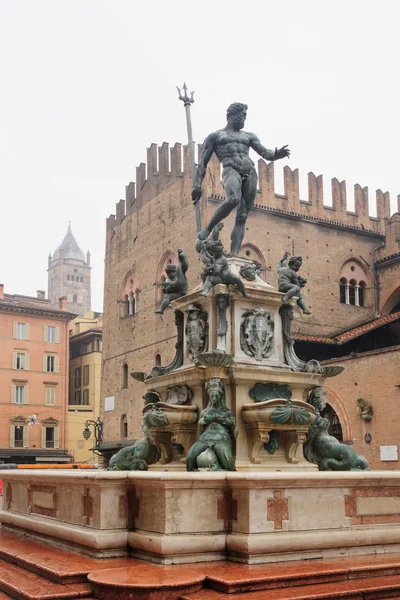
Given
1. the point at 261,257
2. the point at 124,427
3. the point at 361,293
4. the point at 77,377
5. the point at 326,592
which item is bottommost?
the point at 326,592

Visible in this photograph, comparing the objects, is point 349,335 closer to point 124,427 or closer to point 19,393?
point 124,427

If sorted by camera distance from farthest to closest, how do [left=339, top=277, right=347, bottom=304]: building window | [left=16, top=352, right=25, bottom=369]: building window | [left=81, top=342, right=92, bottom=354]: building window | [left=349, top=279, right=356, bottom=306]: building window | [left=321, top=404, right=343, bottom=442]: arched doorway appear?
1. [left=81, top=342, right=92, bottom=354]: building window
2. [left=16, top=352, right=25, bottom=369]: building window
3. [left=349, top=279, right=356, bottom=306]: building window
4. [left=339, top=277, right=347, bottom=304]: building window
5. [left=321, top=404, right=343, bottom=442]: arched doorway

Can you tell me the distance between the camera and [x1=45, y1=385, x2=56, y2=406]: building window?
167 ft

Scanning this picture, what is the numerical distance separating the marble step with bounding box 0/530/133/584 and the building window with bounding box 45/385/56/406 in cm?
4366

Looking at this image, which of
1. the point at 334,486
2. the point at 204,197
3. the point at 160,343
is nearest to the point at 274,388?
the point at 334,486

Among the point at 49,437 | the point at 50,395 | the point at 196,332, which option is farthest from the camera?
the point at 50,395

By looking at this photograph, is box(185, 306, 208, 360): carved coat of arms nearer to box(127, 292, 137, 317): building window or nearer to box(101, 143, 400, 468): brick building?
box(101, 143, 400, 468): brick building

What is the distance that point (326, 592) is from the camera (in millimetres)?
5645

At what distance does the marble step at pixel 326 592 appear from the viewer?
18.1ft

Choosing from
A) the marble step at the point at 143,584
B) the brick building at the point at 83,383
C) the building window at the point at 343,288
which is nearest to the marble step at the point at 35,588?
the marble step at the point at 143,584

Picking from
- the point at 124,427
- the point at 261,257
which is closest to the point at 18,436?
the point at 124,427

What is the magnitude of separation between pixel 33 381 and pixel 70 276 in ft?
257

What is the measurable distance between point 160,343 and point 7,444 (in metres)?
15.9

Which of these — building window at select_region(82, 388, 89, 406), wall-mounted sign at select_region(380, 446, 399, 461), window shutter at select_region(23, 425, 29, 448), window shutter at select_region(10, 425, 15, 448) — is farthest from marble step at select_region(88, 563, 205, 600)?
building window at select_region(82, 388, 89, 406)
